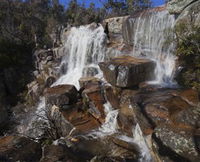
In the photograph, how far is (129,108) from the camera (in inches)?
250

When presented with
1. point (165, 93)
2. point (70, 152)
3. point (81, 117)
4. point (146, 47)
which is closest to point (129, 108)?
point (165, 93)

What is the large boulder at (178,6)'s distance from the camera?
8052 millimetres

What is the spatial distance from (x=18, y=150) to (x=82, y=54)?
29.1ft

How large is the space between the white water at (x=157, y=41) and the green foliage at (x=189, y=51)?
522mm

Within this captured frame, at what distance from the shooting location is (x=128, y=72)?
7328 mm

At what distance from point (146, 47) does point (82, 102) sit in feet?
13.9

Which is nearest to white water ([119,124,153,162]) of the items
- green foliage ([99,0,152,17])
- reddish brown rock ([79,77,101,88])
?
reddish brown rock ([79,77,101,88])

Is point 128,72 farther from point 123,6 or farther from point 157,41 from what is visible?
point 123,6

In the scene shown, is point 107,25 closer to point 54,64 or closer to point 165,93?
point 54,64

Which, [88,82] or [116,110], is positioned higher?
[88,82]

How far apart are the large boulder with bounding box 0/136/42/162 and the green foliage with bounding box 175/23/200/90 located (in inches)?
178

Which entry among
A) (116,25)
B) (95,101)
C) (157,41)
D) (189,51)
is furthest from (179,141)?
(116,25)

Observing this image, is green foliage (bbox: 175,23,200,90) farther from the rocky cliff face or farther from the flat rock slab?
the flat rock slab

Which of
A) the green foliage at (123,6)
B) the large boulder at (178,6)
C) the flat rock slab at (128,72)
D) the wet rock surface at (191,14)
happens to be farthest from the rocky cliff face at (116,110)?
the green foliage at (123,6)
